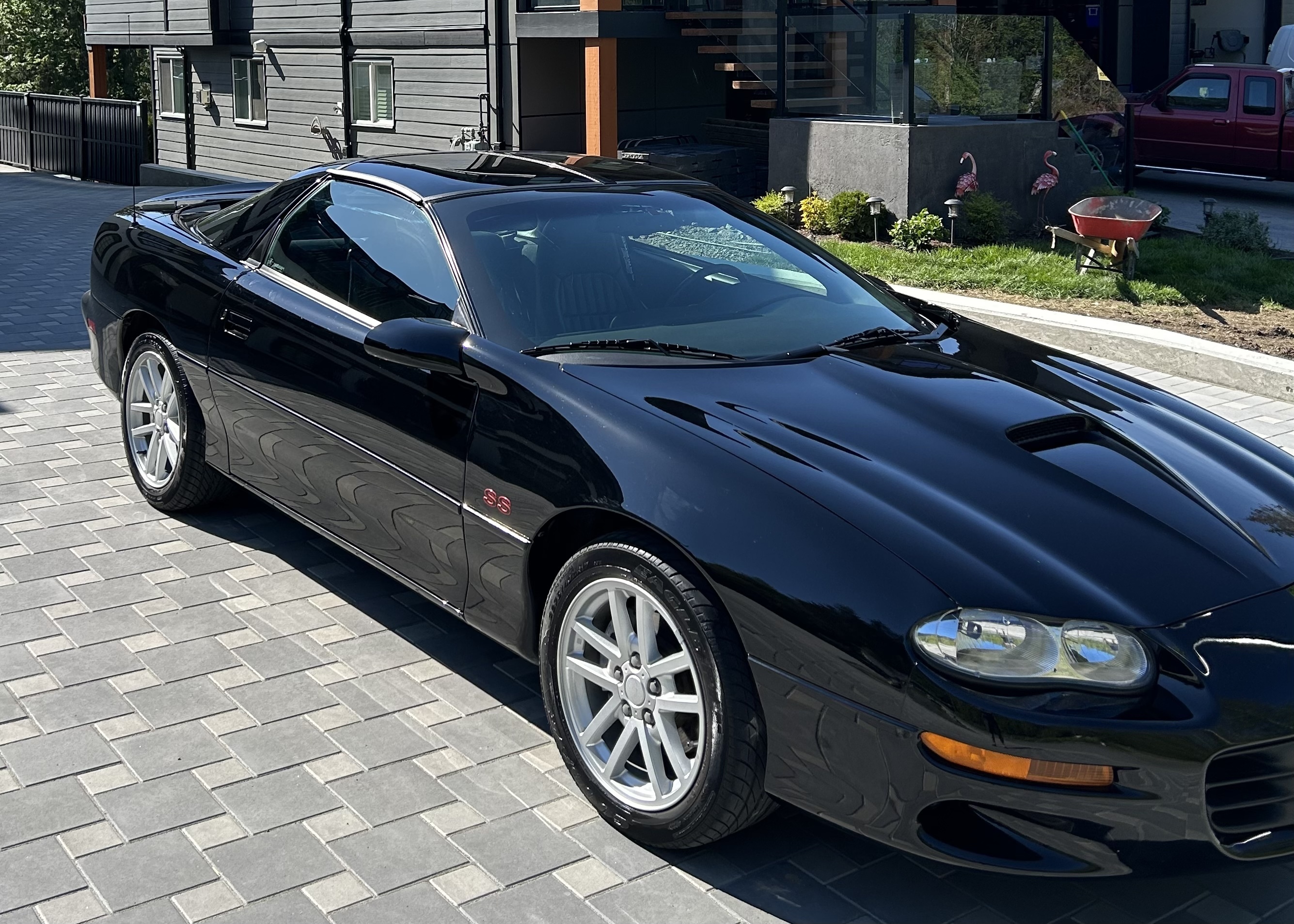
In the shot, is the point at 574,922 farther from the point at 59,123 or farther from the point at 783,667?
the point at 59,123

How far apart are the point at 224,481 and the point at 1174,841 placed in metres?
4.01

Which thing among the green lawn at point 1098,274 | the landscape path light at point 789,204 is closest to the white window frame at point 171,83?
the landscape path light at point 789,204

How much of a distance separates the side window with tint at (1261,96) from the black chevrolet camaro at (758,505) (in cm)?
1593

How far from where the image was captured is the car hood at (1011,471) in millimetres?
3117

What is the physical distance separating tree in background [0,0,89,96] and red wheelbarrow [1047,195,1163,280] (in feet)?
92.7

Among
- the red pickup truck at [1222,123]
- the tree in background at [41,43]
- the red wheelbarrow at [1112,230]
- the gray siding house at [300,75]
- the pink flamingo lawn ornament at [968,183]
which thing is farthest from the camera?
the tree in background at [41,43]

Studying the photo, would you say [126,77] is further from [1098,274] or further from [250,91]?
[1098,274]

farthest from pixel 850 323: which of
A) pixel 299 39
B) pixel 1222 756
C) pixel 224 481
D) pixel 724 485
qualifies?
pixel 299 39

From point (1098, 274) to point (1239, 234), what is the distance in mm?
2287

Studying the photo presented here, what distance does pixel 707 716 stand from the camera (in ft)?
10.7

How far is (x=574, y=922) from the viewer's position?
3162mm

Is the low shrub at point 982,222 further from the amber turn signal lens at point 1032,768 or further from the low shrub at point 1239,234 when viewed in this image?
the amber turn signal lens at point 1032,768

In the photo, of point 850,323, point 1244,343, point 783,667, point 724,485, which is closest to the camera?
point 783,667

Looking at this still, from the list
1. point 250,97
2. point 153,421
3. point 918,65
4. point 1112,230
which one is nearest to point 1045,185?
point 918,65
